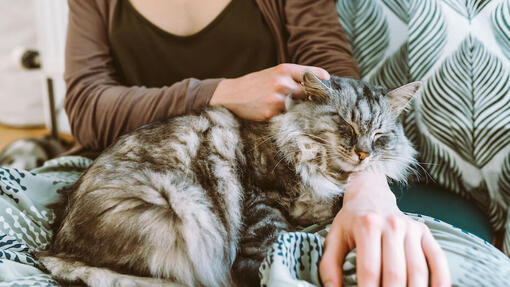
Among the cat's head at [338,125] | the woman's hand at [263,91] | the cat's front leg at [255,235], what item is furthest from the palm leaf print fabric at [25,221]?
the cat's head at [338,125]

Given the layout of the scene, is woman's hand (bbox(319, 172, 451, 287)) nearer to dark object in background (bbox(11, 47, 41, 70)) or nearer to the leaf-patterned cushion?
the leaf-patterned cushion

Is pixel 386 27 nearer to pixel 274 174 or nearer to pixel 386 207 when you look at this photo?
pixel 274 174

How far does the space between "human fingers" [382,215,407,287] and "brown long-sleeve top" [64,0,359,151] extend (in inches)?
25.8

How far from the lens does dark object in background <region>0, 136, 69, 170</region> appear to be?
6.13 ft

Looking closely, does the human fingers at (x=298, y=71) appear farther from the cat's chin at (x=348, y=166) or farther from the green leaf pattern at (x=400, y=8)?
the green leaf pattern at (x=400, y=8)

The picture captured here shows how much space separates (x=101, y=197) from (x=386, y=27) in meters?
1.07

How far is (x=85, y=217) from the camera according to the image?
2.98 feet

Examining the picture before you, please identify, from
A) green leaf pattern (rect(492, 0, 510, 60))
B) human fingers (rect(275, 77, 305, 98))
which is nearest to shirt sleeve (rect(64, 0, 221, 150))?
human fingers (rect(275, 77, 305, 98))

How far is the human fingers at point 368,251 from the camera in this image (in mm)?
664

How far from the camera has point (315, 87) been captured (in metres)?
1.04

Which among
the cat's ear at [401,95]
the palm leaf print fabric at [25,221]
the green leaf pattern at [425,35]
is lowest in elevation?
the palm leaf print fabric at [25,221]

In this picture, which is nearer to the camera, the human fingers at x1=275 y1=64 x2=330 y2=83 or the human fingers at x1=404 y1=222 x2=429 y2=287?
the human fingers at x1=404 y1=222 x2=429 y2=287

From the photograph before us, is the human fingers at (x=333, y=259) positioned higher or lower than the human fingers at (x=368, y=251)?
lower

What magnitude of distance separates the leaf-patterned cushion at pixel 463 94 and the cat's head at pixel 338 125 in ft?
0.83
